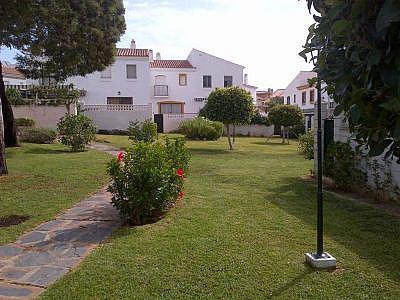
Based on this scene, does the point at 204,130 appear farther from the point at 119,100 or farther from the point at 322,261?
the point at 322,261

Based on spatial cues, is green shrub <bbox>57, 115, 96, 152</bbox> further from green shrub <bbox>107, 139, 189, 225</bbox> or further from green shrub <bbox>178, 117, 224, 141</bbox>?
green shrub <bbox>178, 117, 224, 141</bbox>

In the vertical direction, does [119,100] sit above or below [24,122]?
above

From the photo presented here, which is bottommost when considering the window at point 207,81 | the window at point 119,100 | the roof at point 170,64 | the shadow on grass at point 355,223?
the shadow on grass at point 355,223

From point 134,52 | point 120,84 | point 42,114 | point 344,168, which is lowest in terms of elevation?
point 344,168

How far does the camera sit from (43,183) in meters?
10.1

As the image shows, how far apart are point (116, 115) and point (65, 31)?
19.5 metres

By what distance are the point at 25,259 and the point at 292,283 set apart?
2.93 meters

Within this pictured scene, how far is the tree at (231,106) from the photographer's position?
21.6 metres

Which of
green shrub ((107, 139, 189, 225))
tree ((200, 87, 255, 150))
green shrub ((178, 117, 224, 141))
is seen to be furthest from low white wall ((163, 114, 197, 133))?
green shrub ((107, 139, 189, 225))

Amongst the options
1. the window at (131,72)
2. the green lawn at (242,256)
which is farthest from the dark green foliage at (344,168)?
the window at (131,72)

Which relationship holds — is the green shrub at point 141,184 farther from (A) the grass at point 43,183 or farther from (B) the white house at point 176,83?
(B) the white house at point 176,83

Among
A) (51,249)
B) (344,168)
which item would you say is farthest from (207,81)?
(51,249)

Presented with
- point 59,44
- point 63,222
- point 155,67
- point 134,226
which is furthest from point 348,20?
point 155,67

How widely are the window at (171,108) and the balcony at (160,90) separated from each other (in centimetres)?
97
